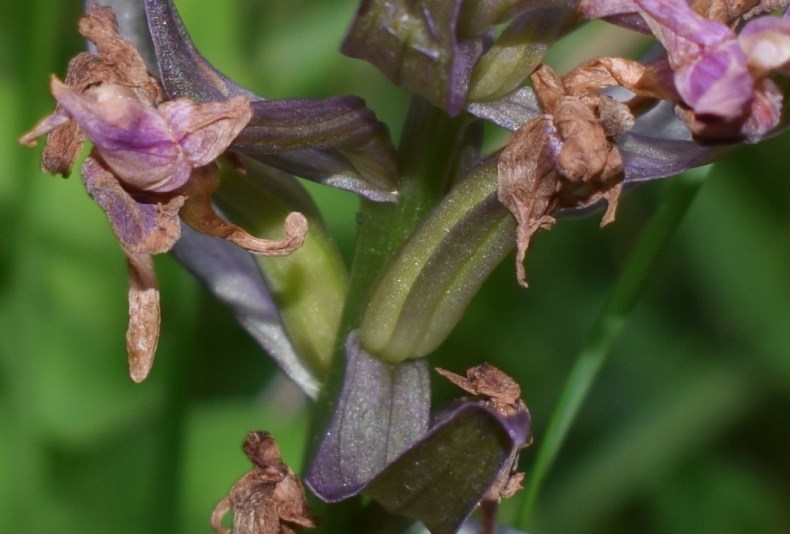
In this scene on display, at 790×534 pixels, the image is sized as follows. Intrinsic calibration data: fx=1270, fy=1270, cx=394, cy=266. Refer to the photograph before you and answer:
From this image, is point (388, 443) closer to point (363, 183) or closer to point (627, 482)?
point (363, 183)

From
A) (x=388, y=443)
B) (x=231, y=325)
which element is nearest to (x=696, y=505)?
(x=231, y=325)

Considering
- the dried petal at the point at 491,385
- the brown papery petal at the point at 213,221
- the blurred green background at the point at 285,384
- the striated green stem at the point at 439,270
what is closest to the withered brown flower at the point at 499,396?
the dried petal at the point at 491,385

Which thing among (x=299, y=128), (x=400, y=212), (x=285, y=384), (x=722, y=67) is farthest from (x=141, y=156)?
(x=285, y=384)

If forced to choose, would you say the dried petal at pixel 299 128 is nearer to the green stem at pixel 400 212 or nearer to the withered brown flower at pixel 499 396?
the green stem at pixel 400 212

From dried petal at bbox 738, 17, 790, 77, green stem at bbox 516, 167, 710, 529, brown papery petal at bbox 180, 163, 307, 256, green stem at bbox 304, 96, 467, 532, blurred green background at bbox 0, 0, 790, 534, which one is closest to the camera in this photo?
dried petal at bbox 738, 17, 790, 77

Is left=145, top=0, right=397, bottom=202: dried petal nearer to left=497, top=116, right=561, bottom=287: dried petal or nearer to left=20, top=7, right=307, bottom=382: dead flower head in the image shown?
left=20, top=7, right=307, bottom=382: dead flower head

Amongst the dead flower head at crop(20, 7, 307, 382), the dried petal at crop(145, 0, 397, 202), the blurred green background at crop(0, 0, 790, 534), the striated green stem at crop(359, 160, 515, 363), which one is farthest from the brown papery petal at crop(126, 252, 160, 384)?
the blurred green background at crop(0, 0, 790, 534)

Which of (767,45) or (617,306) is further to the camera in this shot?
(617,306)

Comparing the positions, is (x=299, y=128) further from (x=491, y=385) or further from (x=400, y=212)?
(x=491, y=385)
